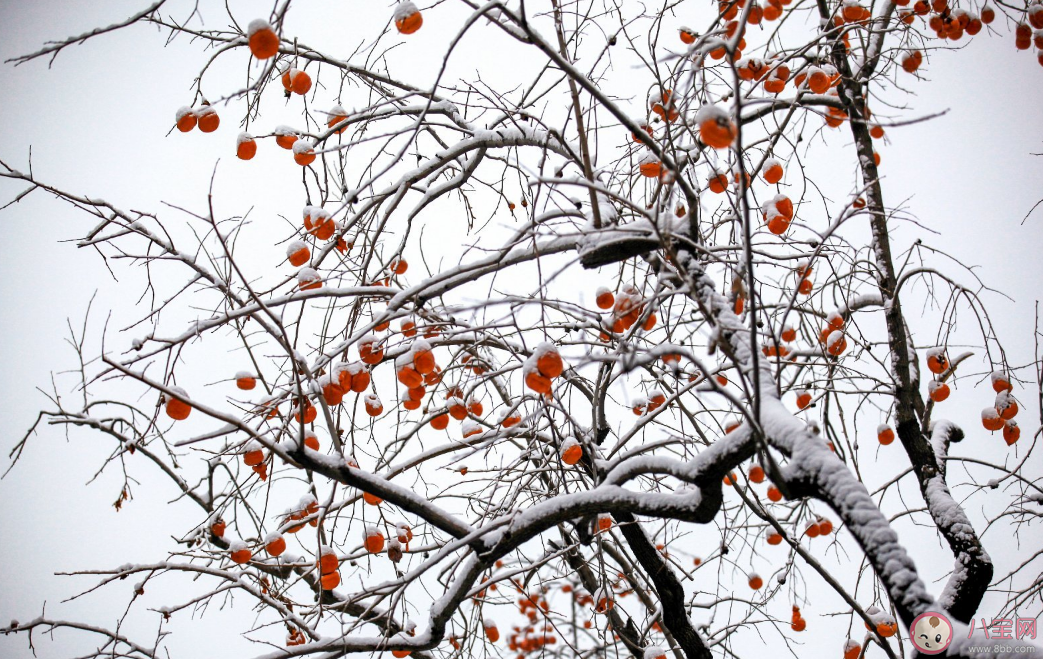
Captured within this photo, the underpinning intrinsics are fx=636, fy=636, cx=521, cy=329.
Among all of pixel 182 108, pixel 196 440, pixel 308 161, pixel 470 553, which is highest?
pixel 182 108

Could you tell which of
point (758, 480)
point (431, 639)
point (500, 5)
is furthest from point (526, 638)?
point (500, 5)

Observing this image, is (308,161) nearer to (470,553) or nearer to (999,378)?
(470,553)

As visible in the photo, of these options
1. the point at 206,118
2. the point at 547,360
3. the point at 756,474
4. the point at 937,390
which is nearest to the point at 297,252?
the point at 206,118

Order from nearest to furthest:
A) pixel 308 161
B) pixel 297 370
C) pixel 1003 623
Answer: pixel 297 370
pixel 308 161
pixel 1003 623

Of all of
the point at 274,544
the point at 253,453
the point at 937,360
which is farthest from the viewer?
the point at 937,360

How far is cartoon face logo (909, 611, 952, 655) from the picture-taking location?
5.02 feet

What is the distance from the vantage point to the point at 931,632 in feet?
5.22

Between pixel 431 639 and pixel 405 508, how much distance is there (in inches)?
19.6

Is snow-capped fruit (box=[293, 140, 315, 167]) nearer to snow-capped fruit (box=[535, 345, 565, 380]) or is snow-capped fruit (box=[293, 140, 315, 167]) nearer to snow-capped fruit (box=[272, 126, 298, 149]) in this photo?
snow-capped fruit (box=[272, 126, 298, 149])

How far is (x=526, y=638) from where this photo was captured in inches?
243

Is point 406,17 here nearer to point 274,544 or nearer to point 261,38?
point 261,38


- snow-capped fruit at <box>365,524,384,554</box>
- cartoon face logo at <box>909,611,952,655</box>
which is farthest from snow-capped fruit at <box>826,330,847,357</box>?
snow-capped fruit at <box>365,524,384,554</box>

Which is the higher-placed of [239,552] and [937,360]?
[937,360]

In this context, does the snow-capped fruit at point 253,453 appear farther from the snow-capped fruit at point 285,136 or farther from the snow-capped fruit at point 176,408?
the snow-capped fruit at point 285,136
